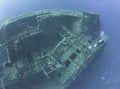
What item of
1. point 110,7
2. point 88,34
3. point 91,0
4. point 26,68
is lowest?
point 26,68

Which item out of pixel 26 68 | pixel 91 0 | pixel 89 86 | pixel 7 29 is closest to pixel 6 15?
pixel 7 29

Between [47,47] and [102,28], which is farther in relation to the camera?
[102,28]

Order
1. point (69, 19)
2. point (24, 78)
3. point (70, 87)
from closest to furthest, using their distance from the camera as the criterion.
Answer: point (24, 78) < point (70, 87) < point (69, 19)

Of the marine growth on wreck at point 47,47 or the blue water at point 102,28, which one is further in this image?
the blue water at point 102,28

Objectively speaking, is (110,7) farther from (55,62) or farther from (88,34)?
(55,62)

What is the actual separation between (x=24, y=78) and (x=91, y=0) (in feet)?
80.8

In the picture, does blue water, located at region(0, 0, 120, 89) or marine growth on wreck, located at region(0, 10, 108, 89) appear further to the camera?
blue water, located at region(0, 0, 120, 89)

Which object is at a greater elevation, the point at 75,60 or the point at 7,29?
the point at 7,29

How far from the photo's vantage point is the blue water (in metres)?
25.2

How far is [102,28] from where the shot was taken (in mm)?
33219

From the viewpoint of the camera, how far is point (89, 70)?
26.2 m

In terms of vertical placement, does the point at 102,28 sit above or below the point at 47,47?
above

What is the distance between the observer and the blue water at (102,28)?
991 inches

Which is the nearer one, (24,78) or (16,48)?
(24,78)
